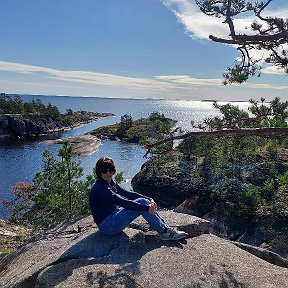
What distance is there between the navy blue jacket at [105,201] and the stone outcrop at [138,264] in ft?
2.68

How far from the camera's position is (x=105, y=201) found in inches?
420

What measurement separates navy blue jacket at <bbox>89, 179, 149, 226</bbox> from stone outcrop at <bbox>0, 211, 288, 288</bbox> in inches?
32.2

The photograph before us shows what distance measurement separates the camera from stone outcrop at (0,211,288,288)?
9242 mm

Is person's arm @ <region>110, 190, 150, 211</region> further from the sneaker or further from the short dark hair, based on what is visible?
the sneaker

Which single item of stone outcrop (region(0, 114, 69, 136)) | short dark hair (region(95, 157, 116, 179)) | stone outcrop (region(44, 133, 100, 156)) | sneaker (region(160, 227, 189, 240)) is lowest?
stone outcrop (region(44, 133, 100, 156))

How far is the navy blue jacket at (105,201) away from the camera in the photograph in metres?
10.2

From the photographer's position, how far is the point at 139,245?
10.8 m

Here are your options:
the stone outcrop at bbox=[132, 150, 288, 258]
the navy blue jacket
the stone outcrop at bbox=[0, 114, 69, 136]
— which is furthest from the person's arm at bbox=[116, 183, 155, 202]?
the stone outcrop at bbox=[0, 114, 69, 136]

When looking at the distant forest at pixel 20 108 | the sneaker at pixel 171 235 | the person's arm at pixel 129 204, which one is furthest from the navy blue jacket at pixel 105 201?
the distant forest at pixel 20 108

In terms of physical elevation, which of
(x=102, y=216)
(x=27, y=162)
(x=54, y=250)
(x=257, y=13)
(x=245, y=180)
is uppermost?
(x=257, y=13)

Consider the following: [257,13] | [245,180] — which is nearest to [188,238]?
[257,13]

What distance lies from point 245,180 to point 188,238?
31.8m

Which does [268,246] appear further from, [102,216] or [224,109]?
[102,216]

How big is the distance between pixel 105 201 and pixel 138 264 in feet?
6.46
